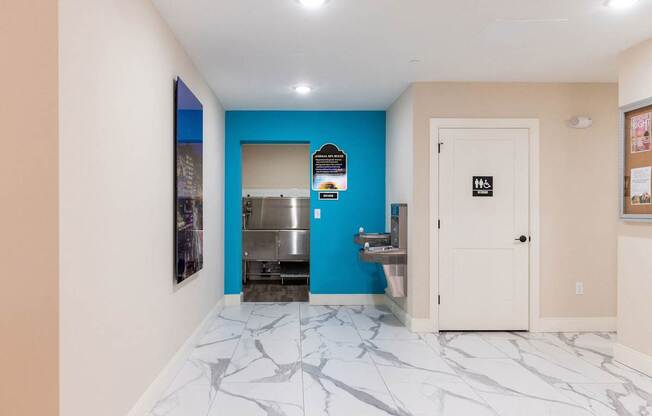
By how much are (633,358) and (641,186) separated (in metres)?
1.29

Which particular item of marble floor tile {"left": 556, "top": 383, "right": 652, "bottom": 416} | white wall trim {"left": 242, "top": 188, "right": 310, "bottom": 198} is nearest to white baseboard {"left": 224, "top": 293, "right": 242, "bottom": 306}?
white wall trim {"left": 242, "top": 188, "right": 310, "bottom": 198}

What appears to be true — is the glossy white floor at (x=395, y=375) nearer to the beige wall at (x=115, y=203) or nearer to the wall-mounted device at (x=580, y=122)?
the beige wall at (x=115, y=203)

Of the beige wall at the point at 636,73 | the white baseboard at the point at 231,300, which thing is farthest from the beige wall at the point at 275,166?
the beige wall at the point at 636,73

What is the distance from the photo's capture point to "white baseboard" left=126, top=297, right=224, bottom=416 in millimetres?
2432

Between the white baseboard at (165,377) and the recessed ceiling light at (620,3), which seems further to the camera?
the recessed ceiling light at (620,3)

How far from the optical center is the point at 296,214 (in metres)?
7.32

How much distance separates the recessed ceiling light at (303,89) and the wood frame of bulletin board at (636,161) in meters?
2.75

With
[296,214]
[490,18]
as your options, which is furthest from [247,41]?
[296,214]

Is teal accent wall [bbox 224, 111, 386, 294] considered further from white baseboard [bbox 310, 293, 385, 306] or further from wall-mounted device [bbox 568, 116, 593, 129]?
wall-mounted device [bbox 568, 116, 593, 129]

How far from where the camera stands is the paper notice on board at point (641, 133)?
3.17 metres

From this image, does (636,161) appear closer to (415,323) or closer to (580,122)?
(580,122)

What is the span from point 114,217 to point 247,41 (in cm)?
178

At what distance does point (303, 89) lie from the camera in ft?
14.8

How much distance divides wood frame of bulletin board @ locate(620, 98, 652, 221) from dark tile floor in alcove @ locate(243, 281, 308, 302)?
385 cm
